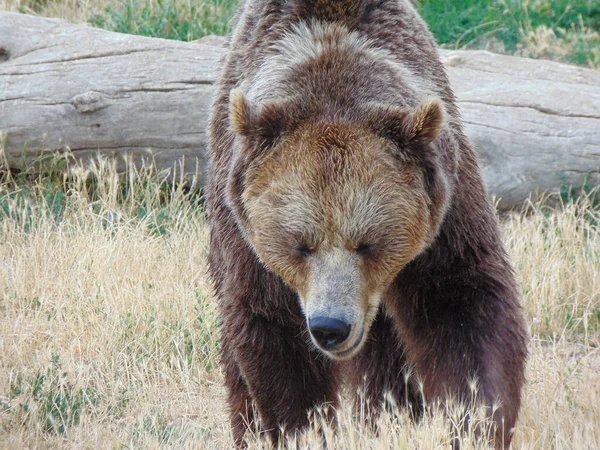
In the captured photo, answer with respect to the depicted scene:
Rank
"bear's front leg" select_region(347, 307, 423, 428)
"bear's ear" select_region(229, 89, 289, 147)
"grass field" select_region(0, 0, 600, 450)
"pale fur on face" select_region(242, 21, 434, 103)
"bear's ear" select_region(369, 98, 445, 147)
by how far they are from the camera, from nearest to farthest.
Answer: "bear's ear" select_region(369, 98, 445, 147)
"bear's ear" select_region(229, 89, 289, 147)
"pale fur on face" select_region(242, 21, 434, 103)
"grass field" select_region(0, 0, 600, 450)
"bear's front leg" select_region(347, 307, 423, 428)

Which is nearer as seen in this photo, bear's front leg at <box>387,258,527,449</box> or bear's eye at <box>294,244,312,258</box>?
bear's eye at <box>294,244,312,258</box>

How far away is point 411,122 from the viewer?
12.1 feet

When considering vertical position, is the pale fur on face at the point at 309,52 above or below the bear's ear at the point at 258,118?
above

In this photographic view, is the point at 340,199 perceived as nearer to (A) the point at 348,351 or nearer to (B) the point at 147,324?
(A) the point at 348,351

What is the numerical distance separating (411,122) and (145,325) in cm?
272

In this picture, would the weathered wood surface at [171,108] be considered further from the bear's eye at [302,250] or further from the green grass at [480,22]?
the bear's eye at [302,250]

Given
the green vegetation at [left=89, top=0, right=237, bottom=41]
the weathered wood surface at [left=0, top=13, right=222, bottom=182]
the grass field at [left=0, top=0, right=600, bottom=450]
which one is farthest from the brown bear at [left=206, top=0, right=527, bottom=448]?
the green vegetation at [left=89, top=0, right=237, bottom=41]

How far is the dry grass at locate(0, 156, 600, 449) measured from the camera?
15.3 feet

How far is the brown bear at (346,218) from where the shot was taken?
3670mm

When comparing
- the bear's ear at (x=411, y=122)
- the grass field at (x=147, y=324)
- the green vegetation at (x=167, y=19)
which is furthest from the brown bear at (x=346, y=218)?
the green vegetation at (x=167, y=19)

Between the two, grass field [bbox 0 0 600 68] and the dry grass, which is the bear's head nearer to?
the dry grass

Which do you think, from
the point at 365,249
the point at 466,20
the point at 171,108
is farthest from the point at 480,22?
the point at 365,249

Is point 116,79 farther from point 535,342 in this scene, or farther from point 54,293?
point 535,342

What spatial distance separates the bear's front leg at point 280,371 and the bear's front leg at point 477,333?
55cm
